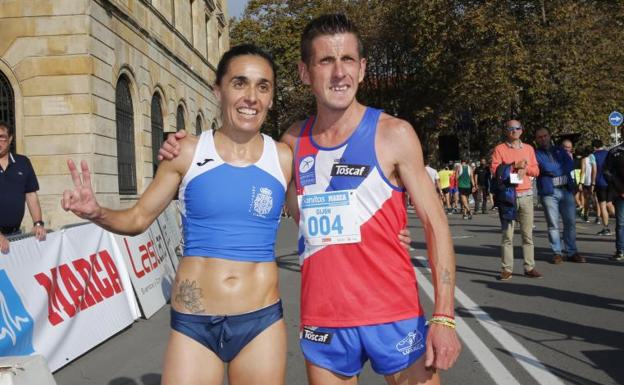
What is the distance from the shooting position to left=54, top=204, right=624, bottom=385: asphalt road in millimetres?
4777

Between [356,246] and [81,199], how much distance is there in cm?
115

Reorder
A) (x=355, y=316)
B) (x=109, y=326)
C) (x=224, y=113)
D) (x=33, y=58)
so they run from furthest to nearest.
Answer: (x=33, y=58) < (x=109, y=326) < (x=224, y=113) < (x=355, y=316)

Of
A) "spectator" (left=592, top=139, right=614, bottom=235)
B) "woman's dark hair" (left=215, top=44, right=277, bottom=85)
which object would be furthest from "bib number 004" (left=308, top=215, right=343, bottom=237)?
"spectator" (left=592, top=139, right=614, bottom=235)

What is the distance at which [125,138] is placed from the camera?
17.2 metres

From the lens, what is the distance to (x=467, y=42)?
95.9ft

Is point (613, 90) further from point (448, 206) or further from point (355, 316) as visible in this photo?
point (355, 316)

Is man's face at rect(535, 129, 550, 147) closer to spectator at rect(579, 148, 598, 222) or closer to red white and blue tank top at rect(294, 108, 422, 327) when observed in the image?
spectator at rect(579, 148, 598, 222)

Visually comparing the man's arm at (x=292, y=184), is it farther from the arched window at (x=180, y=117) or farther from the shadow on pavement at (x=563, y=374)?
the arched window at (x=180, y=117)

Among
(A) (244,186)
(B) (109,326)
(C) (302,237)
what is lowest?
(B) (109,326)

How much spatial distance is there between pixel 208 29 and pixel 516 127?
24688 millimetres

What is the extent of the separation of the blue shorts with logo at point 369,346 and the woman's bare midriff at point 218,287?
0.33 meters

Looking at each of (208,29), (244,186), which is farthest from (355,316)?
(208,29)

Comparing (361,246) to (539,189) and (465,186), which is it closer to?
(539,189)

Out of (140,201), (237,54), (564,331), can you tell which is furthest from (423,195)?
(564,331)
